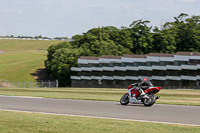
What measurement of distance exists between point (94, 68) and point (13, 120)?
3644 inches

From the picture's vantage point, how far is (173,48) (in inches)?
4833

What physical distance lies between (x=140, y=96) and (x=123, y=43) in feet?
362

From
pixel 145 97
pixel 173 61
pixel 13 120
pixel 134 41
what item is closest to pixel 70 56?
pixel 134 41

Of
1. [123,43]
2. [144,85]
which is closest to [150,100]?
[144,85]

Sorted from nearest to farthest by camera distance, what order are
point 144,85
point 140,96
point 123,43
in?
point 144,85 < point 140,96 < point 123,43

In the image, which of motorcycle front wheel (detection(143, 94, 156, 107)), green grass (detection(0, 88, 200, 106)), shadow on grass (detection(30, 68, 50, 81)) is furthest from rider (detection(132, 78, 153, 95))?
shadow on grass (detection(30, 68, 50, 81))

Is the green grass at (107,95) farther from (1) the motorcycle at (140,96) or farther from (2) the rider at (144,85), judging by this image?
(2) the rider at (144,85)

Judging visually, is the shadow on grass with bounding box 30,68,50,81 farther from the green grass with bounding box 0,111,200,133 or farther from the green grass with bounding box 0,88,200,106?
the green grass with bounding box 0,111,200,133

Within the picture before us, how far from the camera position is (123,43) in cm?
13388

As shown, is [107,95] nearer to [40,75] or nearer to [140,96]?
[140,96]

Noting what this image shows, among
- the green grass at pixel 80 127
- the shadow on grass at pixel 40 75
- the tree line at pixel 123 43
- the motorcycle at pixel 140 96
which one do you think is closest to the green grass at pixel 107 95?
the motorcycle at pixel 140 96

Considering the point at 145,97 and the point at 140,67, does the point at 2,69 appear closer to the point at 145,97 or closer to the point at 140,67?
the point at 140,67

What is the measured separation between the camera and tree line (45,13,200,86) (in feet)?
386

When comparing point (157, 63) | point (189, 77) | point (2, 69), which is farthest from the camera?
point (2, 69)
